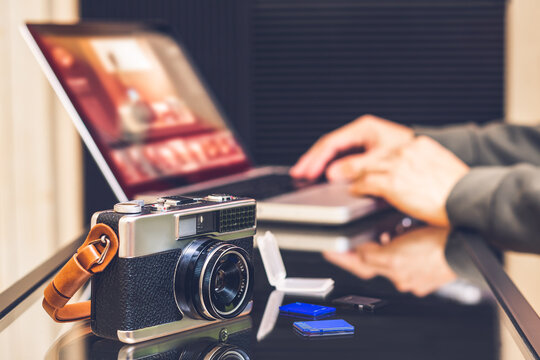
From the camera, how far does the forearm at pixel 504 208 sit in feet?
3.16

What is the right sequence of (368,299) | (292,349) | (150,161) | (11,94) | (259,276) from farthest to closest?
(11,94)
(150,161)
(259,276)
(368,299)
(292,349)

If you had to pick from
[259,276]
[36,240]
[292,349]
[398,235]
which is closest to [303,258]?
[259,276]

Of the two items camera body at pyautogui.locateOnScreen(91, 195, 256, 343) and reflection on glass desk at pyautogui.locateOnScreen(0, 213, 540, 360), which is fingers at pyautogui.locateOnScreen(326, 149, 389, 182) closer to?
reflection on glass desk at pyautogui.locateOnScreen(0, 213, 540, 360)

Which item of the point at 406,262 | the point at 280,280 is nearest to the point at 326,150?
the point at 406,262

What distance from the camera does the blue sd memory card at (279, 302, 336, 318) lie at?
1.94ft

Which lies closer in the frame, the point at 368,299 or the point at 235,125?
the point at 368,299

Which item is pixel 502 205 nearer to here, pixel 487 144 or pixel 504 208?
pixel 504 208

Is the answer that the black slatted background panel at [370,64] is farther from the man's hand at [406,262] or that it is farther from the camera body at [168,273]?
the camera body at [168,273]

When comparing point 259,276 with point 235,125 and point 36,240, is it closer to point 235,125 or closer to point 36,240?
point 235,125

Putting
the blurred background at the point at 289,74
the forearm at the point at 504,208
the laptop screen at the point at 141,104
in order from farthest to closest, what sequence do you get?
1. the blurred background at the point at 289,74
2. the laptop screen at the point at 141,104
3. the forearm at the point at 504,208

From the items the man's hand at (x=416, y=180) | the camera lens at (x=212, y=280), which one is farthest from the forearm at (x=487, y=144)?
the camera lens at (x=212, y=280)

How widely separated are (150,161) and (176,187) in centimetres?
6

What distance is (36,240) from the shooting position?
2.22 metres

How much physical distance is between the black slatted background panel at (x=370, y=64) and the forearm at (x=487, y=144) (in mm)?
791
